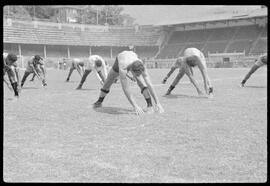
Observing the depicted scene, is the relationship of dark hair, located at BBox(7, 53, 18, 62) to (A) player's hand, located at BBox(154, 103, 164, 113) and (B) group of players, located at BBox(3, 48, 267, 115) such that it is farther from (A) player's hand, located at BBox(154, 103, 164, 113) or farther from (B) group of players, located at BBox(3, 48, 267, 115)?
(A) player's hand, located at BBox(154, 103, 164, 113)

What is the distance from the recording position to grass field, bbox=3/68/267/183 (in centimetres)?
488

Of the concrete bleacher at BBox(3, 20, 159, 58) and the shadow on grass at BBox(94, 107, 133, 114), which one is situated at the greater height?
the shadow on grass at BBox(94, 107, 133, 114)

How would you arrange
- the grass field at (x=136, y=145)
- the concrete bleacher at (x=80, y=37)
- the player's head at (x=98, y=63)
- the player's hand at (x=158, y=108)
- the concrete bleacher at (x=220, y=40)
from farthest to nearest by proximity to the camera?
the concrete bleacher at (x=80, y=37), the concrete bleacher at (x=220, y=40), the player's head at (x=98, y=63), the player's hand at (x=158, y=108), the grass field at (x=136, y=145)

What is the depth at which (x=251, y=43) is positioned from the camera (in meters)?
57.8

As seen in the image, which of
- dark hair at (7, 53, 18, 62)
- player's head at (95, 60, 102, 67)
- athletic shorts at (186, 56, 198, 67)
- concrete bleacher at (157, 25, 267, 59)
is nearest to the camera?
dark hair at (7, 53, 18, 62)

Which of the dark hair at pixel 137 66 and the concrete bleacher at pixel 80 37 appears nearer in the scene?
the dark hair at pixel 137 66

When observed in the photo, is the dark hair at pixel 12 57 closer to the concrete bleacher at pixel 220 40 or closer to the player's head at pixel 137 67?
the player's head at pixel 137 67

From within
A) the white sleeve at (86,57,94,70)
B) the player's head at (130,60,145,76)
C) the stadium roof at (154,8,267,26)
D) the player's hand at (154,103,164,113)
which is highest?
the player's head at (130,60,145,76)

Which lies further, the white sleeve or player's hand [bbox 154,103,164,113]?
the white sleeve

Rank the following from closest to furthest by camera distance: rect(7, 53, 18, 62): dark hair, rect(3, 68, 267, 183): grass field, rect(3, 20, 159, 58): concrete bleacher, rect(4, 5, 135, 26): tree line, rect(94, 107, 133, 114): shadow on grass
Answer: rect(3, 68, 267, 183): grass field → rect(94, 107, 133, 114): shadow on grass → rect(7, 53, 18, 62): dark hair → rect(3, 20, 159, 58): concrete bleacher → rect(4, 5, 135, 26): tree line

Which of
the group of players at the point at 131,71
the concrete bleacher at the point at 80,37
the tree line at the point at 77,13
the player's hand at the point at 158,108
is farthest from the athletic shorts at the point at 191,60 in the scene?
the tree line at the point at 77,13

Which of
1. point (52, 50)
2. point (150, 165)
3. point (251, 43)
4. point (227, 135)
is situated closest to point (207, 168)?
point (150, 165)

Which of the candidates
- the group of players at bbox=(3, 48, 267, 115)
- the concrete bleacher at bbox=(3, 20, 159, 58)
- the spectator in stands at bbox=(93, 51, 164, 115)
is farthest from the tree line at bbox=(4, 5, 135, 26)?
the spectator in stands at bbox=(93, 51, 164, 115)

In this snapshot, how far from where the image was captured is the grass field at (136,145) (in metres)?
4.88
